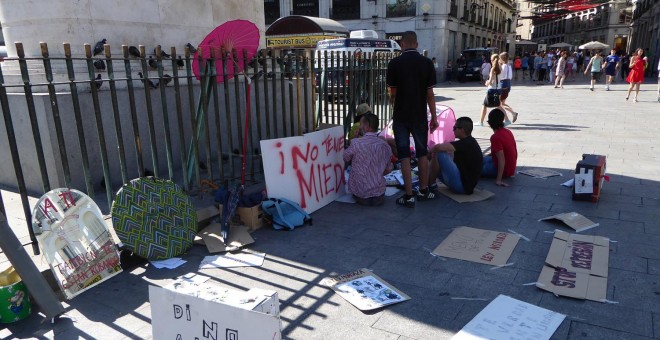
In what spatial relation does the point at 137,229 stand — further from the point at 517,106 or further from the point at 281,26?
the point at 281,26

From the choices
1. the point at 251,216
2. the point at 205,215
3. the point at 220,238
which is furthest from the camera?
the point at 205,215

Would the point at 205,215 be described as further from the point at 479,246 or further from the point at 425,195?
the point at 479,246

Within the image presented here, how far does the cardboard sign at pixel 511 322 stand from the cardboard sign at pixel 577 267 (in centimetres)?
36

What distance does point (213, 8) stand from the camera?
727 centimetres

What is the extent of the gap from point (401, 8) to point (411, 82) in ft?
89.7

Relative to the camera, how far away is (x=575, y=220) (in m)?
4.61

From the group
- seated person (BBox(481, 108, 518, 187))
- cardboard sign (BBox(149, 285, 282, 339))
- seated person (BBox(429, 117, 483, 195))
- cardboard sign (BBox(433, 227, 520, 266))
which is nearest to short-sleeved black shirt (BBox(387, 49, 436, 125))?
seated person (BBox(429, 117, 483, 195))

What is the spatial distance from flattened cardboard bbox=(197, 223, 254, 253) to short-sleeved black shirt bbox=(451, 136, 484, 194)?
271 cm

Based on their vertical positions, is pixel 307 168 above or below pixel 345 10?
below

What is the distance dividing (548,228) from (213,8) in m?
5.86

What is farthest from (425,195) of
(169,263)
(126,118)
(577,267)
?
(126,118)

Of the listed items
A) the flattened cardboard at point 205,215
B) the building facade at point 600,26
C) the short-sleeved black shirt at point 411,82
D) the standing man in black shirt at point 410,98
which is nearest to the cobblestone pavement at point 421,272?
the flattened cardboard at point 205,215

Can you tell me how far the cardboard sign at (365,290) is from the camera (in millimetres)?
3178

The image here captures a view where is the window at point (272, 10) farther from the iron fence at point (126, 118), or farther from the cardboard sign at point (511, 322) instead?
the cardboard sign at point (511, 322)
